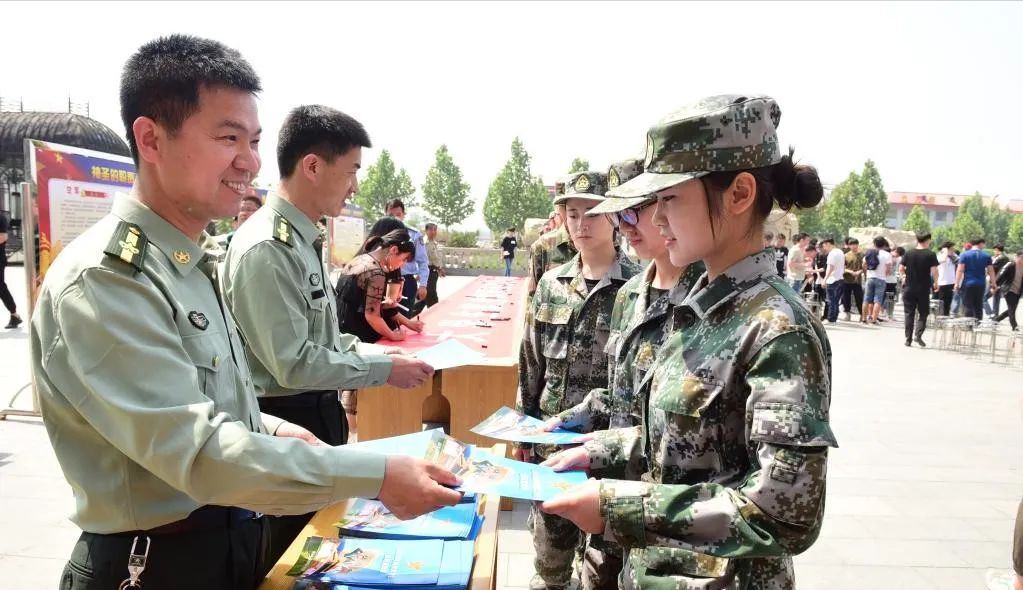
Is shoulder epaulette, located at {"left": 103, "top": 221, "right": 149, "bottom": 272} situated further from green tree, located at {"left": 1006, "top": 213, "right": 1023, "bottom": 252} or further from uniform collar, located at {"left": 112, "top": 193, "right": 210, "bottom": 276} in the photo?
green tree, located at {"left": 1006, "top": 213, "right": 1023, "bottom": 252}

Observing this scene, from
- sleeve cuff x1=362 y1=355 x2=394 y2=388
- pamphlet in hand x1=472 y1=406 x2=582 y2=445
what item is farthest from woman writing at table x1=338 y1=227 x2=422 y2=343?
pamphlet in hand x1=472 y1=406 x2=582 y2=445

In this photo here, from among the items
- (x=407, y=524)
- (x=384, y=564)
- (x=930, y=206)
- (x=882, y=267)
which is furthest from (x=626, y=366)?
(x=930, y=206)

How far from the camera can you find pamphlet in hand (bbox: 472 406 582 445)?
186 cm

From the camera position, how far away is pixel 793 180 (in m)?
1.41

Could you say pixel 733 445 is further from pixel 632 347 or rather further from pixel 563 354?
pixel 563 354

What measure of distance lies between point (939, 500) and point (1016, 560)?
207 cm

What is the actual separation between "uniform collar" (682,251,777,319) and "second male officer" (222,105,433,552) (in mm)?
1357

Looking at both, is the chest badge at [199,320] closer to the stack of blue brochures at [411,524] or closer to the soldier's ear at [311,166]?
the stack of blue brochures at [411,524]

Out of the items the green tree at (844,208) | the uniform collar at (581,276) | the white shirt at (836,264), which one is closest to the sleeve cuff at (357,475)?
the uniform collar at (581,276)

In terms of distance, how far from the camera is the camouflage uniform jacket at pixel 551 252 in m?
5.45

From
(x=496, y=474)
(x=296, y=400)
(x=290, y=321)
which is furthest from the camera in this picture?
(x=296, y=400)

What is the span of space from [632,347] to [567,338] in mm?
939

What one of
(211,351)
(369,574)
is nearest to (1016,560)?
(369,574)

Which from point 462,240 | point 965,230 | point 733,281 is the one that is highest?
point 965,230
